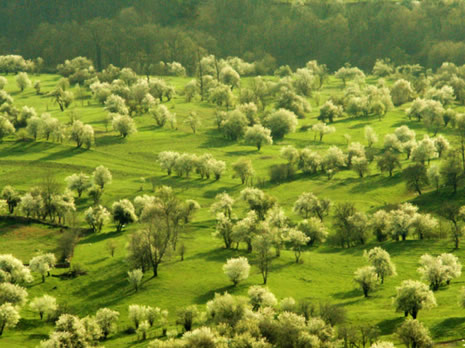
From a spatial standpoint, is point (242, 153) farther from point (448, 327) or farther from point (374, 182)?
point (448, 327)

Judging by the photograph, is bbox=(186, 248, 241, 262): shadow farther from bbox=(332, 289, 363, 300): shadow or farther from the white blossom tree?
bbox=(332, 289, 363, 300): shadow

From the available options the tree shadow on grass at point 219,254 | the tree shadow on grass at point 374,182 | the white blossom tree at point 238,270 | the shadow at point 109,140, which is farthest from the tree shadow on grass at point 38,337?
the shadow at point 109,140

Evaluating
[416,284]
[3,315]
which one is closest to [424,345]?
[416,284]

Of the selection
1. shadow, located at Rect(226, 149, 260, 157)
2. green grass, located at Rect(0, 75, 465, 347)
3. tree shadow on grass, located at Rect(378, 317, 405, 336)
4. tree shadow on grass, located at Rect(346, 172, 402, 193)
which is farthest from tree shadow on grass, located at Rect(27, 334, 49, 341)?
shadow, located at Rect(226, 149, 260, 157)

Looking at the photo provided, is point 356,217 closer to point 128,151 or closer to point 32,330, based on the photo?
point 32,330

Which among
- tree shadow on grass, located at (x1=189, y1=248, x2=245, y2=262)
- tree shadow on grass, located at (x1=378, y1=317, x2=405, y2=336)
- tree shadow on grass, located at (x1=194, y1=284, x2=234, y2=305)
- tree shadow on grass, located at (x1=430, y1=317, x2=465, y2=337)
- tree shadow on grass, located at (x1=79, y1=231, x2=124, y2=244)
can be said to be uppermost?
tree shadow on grass, located at (x1=430, y1=317, x2=465, y2=337)
